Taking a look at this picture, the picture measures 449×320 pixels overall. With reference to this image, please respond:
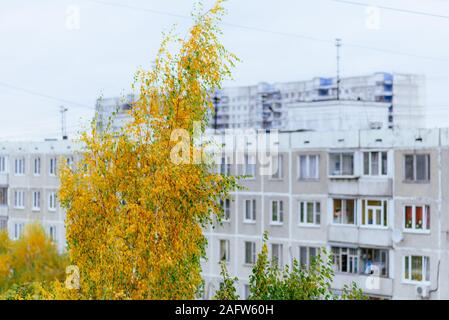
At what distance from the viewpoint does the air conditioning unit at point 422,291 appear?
12.9m

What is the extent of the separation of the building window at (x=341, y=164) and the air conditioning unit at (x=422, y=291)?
86.5 inches

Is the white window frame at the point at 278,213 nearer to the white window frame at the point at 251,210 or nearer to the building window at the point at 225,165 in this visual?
the white window frame at the point at 251,210

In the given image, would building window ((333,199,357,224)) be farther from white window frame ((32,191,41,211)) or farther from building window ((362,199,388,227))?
white window frame ((32,191,41,211))

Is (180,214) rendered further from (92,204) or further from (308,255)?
(308,255)

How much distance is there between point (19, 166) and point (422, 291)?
9.57m

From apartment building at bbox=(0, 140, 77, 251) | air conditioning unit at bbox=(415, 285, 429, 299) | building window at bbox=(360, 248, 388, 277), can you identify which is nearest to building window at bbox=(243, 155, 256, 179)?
building window at bbox=(360, 248, 388, 277)

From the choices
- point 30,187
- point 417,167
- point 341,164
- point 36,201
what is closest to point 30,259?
point 36,201

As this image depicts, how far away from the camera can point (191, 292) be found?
4.24 metres

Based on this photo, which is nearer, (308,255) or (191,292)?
Answer: (191,292)

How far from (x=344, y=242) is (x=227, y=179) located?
10.1 meters

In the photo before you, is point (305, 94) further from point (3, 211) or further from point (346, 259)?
point (346, 259)

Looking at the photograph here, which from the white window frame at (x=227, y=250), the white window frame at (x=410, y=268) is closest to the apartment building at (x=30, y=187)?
the white window frame at (x=227, y=250)

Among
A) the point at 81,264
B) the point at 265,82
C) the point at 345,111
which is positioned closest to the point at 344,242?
the point at 345,111
